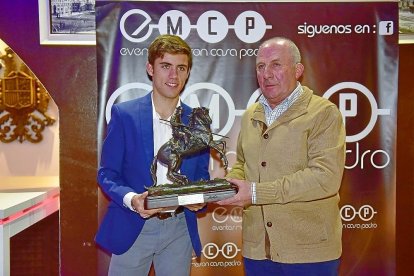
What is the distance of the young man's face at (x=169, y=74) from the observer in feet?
8.21

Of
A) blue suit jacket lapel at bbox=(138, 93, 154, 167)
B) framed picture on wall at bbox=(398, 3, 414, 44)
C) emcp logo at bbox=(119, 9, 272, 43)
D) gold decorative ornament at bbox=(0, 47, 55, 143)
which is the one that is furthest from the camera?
gold decorative ornament at bbox=(0, 47, 55, 143)

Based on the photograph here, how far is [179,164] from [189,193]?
0.53 feet

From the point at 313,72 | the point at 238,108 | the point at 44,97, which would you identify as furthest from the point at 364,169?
the point at 44,97

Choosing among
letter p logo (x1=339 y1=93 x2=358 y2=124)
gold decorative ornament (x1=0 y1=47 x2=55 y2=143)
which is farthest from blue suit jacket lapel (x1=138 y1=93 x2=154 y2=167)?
gold decorative ornament (x1=0 y1=47 x2=55 y2=143)

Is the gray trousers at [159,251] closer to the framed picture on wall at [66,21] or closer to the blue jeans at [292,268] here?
Result: the blue jeans at [292,268]

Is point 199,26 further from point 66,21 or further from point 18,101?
point 18,101

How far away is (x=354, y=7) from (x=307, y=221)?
6.02ft

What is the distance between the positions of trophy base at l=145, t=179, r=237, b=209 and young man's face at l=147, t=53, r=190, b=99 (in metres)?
0.49

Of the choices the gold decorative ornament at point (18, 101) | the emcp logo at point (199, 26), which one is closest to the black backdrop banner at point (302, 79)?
the emcp logo at point (199, 26)

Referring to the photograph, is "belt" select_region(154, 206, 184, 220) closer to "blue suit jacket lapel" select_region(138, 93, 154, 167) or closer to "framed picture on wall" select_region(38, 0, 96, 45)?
"blue suit jacket lapel" select_region(138, 93, 154, 167)

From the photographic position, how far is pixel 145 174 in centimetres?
252

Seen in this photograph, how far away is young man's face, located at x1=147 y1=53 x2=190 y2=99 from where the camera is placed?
98.6 inches

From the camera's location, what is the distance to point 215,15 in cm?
352

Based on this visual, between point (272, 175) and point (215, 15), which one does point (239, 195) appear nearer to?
point (272, 175)
